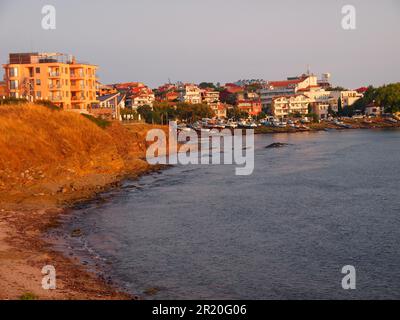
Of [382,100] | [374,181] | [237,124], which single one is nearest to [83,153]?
[374,181]

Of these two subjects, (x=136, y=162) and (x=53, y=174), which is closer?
(x=53, y=174)

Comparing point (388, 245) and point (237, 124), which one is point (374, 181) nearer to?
point (388, 245)

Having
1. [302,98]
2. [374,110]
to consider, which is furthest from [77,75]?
[374,110]

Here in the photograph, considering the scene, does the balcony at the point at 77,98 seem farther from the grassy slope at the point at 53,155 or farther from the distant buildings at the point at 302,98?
the distant buildings at the point at 302,98

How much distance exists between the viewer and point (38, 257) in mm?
14391

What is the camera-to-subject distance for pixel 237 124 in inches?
3551

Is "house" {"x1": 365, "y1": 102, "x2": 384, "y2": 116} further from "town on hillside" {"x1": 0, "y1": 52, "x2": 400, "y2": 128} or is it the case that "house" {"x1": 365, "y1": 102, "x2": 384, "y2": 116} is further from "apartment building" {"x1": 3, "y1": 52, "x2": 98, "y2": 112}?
"apartment building" {"x1": 3, "y1": 52, "x2": 98, "y2": 112}

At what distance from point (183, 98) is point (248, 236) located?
307ft

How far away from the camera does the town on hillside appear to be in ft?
168

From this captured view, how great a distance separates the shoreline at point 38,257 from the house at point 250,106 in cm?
8803

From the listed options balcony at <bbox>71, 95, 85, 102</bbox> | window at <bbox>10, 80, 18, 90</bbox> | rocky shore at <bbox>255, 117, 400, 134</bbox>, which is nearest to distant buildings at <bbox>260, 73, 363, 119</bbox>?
rocky shore at <bbox>255, 117, 400, 134</bbox>

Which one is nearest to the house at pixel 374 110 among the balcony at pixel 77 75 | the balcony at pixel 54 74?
the balcony at pixel 77 75
